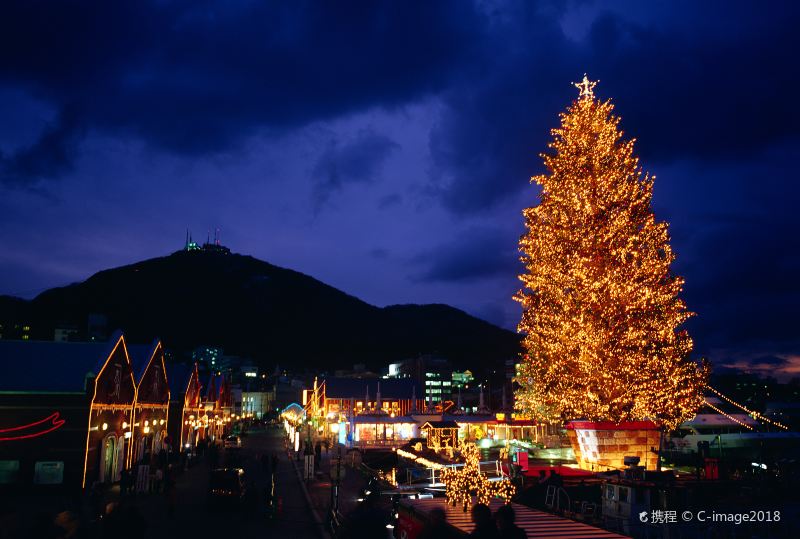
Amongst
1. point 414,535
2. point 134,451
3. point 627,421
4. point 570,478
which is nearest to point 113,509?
point 414,535

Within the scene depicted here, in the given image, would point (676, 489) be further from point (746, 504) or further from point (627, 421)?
point (627, 421)

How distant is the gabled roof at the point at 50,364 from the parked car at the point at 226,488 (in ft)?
27.9

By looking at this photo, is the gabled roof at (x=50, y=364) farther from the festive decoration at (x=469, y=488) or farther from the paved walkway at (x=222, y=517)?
the festive decoration at (x=469, y=488)

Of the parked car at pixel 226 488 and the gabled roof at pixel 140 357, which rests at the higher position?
the gabled roof at pixel 140 357

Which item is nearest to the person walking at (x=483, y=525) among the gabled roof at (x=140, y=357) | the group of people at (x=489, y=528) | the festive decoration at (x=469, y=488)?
the group of people at (x=489, y=528)

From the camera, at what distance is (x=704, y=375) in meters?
24.7

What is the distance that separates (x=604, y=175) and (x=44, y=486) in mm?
28173

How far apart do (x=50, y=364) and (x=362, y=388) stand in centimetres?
6239

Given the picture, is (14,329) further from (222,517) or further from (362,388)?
(222,517)

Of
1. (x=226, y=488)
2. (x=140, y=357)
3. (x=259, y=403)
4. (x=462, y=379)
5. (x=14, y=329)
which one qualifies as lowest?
(x=259, y=403)

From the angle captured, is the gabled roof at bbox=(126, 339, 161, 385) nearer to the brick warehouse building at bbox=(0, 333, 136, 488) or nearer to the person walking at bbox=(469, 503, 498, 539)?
the brick warehouse building at bbox=(0, 333, 136, 488)

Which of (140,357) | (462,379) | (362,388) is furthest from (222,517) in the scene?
(462,379)

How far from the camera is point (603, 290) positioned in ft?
79.0

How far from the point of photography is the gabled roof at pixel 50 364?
26906 mm
